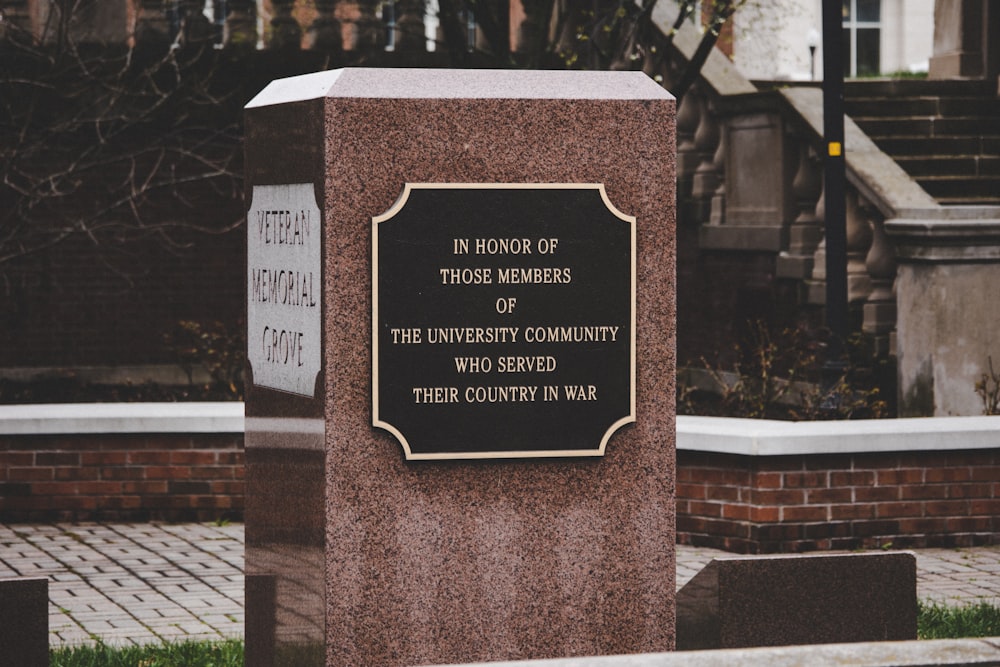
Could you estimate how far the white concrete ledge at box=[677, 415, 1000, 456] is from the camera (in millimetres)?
9078

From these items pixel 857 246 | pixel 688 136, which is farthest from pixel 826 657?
pixel 688 136

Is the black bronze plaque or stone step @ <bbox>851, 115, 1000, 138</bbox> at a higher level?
stone step @ <bbox>851, 115, 1000, 138</bbox>

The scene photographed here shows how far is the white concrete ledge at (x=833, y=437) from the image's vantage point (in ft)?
29.8

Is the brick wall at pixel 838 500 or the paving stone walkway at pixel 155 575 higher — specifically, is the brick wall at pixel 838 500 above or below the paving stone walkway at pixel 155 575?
above

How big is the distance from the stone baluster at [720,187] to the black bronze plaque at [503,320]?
941 centimetres

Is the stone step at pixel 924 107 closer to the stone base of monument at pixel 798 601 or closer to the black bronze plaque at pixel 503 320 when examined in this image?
the stone base of monument at pixel 798 601

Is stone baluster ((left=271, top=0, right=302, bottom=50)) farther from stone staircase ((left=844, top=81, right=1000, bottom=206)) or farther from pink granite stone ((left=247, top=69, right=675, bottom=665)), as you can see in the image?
pink granite stone ((left=247, top=69, right=675, bottom=665))

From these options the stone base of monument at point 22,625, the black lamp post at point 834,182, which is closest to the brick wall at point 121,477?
the black lamp post at point 834,182

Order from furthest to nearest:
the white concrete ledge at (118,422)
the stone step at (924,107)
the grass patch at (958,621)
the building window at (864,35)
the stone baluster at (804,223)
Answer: the building window at (864,35) → the stone step at (924,107) → the stone baluster at (804,223) → the white concrete ledge at (118,422) → the grass patch at (958,621)

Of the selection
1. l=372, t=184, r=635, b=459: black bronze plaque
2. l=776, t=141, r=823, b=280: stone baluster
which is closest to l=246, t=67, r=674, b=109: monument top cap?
l=372, t=184, r=635, b=459: black bronze plaque

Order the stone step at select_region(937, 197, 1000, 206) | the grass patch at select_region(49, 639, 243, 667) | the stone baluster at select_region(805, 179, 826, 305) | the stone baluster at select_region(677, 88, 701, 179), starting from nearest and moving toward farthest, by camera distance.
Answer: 1. the grass patch at select_region(49, 639, 243, 667)
2. the stone baluster at select_region(805, 179, 826, 305)
3. the stone step at select_region(937, 197, 1000, 206)
4. the stone baluster at select_region(677, 88, 701, 179)

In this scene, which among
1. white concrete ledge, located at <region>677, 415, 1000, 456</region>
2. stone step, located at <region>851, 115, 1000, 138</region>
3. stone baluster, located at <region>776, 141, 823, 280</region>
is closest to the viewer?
white concrete ledge, located at <region>677, 415, 1000, 456</region>

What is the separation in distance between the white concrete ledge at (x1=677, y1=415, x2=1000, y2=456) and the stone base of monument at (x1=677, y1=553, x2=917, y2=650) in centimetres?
299

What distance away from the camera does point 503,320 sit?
17.1 ft
